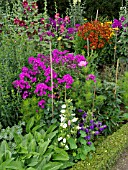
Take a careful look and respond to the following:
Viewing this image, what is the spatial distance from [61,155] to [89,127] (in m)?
0.51

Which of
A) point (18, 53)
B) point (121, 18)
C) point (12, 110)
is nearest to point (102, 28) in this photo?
point (121, 18)

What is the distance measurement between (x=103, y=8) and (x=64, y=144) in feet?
14.2

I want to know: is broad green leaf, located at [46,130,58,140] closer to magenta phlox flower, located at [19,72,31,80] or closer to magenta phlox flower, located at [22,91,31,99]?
magenta phlox flower, located at [22,91,31,99]

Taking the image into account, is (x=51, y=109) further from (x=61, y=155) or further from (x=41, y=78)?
(x=61, y=155)

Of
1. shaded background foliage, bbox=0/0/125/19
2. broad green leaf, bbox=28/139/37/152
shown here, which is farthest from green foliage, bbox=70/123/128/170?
shaded background foliage, bbox=0/0/125/19

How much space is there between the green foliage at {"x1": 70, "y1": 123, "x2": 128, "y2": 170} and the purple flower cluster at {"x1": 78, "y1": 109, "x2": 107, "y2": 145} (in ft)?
0.50

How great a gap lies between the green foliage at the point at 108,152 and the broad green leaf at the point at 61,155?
15cm

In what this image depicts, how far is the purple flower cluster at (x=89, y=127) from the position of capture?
3.48 meters

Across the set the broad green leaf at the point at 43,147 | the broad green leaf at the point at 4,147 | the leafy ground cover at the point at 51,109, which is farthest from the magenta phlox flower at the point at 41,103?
the broad green leaf at the point at 4,147

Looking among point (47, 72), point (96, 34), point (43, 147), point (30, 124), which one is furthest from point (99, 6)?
point (43, 147)

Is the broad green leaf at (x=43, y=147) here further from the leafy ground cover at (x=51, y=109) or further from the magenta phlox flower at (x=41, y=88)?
the magenta phlox flower at (x=41, y=88)

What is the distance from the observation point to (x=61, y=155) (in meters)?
3.23

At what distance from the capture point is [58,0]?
690cm

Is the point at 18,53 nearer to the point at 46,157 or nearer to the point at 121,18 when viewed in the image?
the point at 46,157
